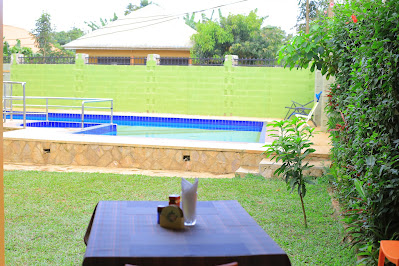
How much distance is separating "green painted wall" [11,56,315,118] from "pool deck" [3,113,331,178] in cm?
652

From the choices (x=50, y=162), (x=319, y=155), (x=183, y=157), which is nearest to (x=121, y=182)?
(x=183, y=157)

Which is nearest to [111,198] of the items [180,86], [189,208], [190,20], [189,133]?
[189,208]

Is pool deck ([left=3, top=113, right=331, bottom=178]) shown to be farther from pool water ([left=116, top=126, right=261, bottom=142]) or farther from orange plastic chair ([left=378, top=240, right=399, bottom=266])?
orange plastic chair ([left=378, top=240, right=399, bottom=266])

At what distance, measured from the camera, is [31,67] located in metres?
16.3

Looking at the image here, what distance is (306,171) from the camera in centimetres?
652

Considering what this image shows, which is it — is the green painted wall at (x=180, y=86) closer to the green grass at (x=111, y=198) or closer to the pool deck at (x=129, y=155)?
the pool deck at (x=129, y=155)

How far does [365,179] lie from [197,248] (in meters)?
1.46

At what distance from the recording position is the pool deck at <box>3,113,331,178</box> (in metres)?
7.39

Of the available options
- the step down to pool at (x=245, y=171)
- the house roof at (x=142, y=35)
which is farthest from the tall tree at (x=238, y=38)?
the step down to pool at (x=245, y=171)

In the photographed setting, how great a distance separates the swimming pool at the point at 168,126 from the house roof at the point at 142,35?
7288 millimetres

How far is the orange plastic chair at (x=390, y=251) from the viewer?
2305 mm

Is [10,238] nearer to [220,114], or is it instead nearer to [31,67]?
[220,114]

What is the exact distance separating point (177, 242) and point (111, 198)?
328 centimetres

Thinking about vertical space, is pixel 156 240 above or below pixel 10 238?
above
